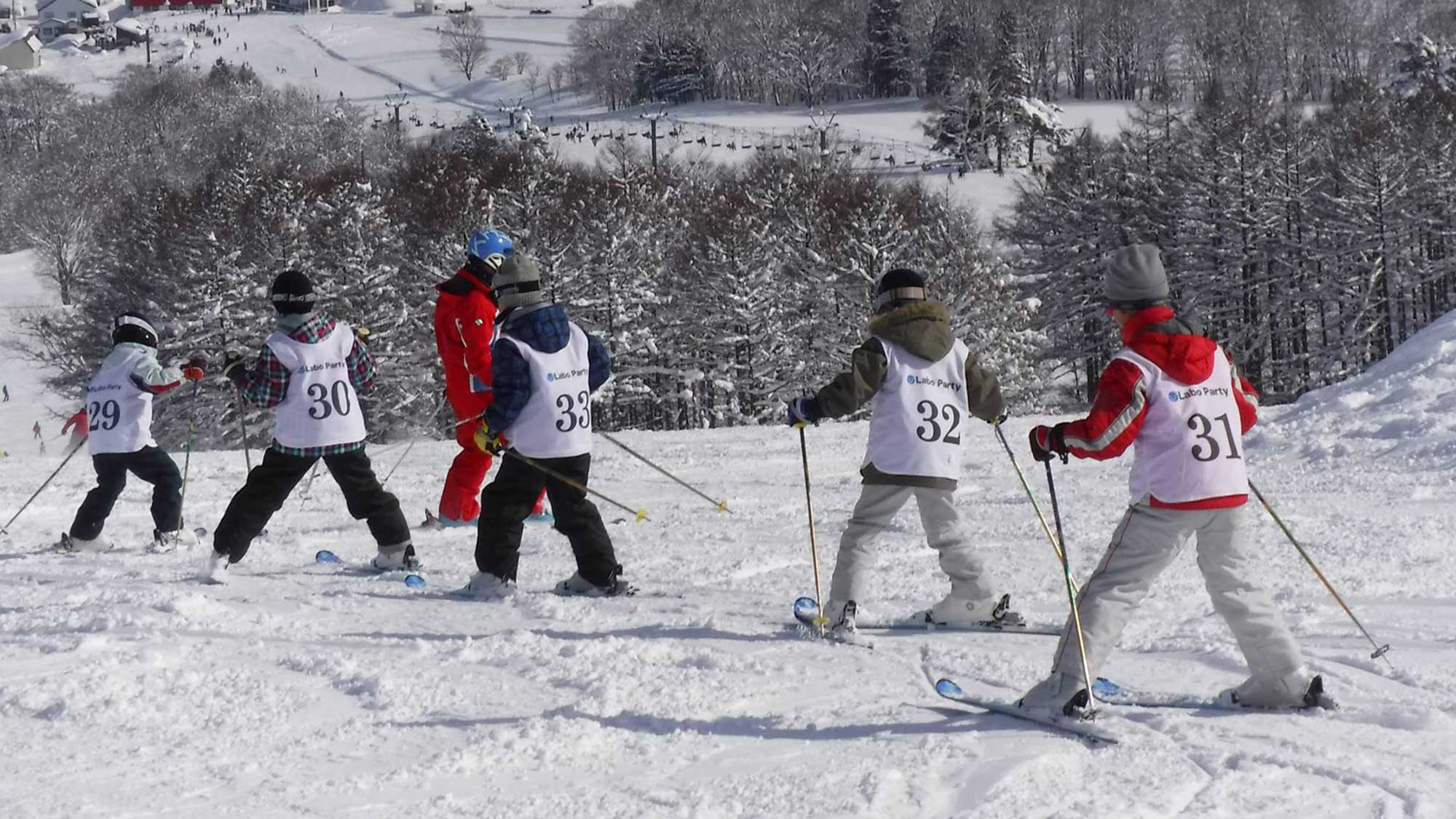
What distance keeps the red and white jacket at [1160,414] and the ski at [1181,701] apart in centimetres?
66

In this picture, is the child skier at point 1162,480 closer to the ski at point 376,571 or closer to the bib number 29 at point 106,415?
the ski at point 376,571

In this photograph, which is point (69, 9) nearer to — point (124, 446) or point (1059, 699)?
point (124, 446)

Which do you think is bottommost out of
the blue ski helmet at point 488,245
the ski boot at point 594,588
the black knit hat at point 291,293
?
the ski boot at point 594,588

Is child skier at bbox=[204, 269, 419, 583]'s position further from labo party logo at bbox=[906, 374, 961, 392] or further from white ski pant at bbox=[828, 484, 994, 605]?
labo party logo at bbox=[906, 374, 961, 392]

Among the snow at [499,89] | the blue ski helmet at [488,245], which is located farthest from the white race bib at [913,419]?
the snow at [499,89]

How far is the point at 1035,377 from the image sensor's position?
40.5 meters

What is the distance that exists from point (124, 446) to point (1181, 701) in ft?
20.8

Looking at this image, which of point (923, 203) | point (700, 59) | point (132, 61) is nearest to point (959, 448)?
point (923, 203)

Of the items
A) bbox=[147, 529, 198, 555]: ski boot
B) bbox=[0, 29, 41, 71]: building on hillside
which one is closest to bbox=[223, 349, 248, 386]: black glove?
bbox=[147, 529, 198, 555]: ski boot

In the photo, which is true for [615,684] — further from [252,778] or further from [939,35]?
[939,35]

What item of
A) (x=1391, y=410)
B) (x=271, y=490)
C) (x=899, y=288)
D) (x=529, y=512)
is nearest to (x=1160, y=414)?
(x=899, y=288)

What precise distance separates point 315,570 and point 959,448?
372 centimetres

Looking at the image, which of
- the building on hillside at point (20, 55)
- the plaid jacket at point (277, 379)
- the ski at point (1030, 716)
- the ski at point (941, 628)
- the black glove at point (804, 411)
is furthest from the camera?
the building on hillside at point (20, 55)

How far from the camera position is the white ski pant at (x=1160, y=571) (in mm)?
4320
